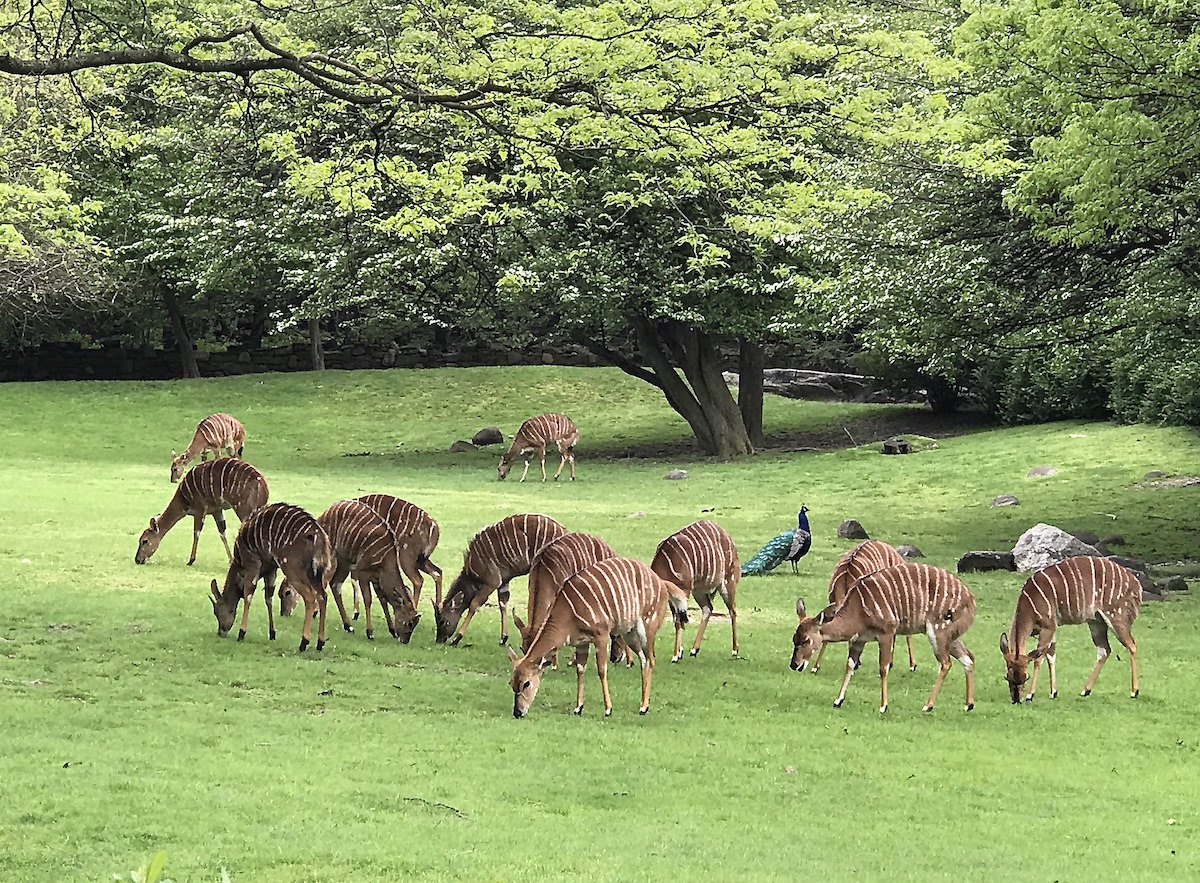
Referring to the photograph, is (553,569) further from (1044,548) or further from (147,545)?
(1044,548)

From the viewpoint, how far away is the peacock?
1623 cm

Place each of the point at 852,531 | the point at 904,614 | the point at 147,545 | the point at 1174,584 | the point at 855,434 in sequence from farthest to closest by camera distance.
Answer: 1. the point at 855,434
2. the point at 852,531
3. the point at 147,545
4. the point at 1174,584
5. the point at 904,614

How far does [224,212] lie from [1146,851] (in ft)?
88.7

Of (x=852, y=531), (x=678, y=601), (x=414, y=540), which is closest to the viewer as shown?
(x=678, y=601)

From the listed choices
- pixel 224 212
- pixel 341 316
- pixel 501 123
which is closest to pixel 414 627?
pixel 501 123

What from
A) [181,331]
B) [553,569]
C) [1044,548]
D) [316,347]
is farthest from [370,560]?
[316,347]

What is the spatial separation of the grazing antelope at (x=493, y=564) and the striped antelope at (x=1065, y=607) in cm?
372

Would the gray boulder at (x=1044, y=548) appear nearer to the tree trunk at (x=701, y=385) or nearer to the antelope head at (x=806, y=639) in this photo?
the antelope head at (x=806, y=639)

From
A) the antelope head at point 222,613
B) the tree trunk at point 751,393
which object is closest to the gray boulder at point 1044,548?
the antelope head at point 222,613

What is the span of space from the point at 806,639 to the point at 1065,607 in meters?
1.92

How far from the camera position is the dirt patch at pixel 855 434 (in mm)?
33750

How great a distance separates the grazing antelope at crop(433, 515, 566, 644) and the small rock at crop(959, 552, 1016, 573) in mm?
7027

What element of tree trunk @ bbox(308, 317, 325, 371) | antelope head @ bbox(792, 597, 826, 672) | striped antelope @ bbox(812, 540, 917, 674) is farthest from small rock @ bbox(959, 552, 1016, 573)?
tree trunk @ bbox(308, 317, 325, 371)

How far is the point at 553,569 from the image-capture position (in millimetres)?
10375
